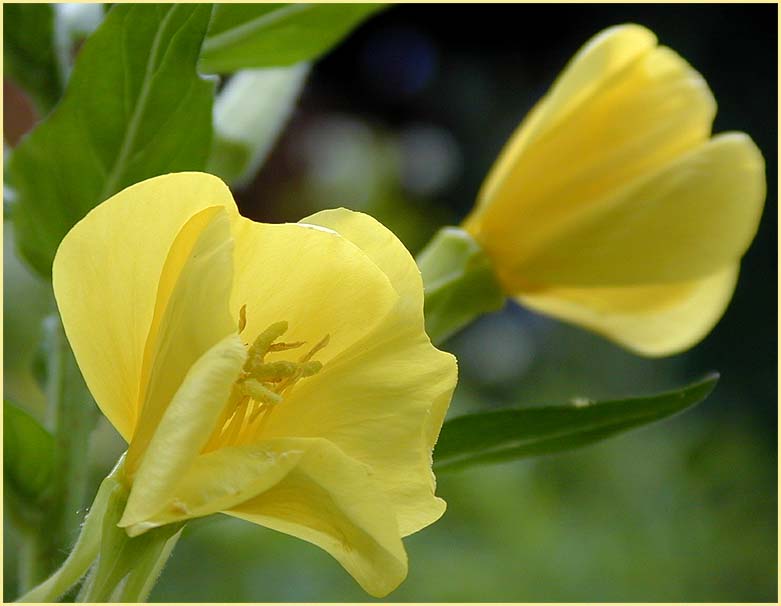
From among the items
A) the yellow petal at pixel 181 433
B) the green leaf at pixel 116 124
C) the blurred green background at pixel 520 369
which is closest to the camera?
the yellow petal at pixel 181 433

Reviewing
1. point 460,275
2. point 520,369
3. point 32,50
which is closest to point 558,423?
point 460,275

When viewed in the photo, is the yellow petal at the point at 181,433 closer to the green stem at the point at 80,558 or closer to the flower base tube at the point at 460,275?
the green stem at the point at 80,558

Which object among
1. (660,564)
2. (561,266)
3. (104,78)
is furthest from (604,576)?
(104,78)

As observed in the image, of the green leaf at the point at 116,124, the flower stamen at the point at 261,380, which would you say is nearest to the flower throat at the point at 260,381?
the flower stamen at the point at 261,380

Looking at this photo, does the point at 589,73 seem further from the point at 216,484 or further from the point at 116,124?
the point at 216,484

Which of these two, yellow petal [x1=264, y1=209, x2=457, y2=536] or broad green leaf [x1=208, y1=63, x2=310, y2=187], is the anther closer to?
yellow petal [x1=264, y1=209, x2=457, y2=536]

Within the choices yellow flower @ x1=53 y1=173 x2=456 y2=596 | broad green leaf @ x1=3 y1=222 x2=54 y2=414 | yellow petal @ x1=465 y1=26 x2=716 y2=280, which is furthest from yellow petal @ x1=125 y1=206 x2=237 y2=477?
broad green leaf @ x1=3 y1=222 x2=54 y2=414

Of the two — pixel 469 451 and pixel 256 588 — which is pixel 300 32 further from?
pixel 256 588
